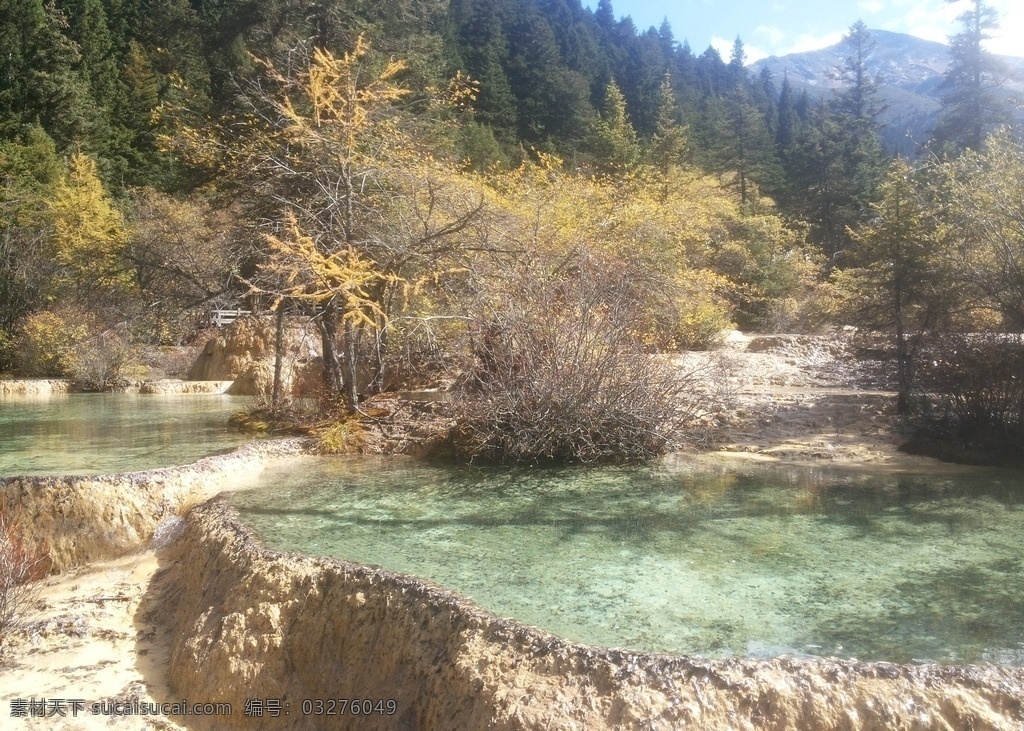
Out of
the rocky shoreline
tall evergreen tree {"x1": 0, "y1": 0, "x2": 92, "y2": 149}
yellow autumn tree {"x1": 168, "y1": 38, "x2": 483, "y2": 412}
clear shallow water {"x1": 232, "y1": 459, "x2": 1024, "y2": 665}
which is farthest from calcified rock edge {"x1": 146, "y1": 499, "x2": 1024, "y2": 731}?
tall evergreen tree {"x1": 0, "y1": 0, "x2": 92, "y2": 149}

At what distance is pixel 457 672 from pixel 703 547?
8.42ft

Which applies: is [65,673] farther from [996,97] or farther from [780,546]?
[996,97]

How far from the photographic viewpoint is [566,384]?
31.7ft

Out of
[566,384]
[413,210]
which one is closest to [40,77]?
[413,210]

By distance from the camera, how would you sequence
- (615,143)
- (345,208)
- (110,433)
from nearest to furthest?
1. (345,208)
2. (110,433)
3. (615,143)

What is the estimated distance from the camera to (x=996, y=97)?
1433 inches

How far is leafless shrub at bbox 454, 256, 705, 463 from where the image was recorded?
9695 millimetres

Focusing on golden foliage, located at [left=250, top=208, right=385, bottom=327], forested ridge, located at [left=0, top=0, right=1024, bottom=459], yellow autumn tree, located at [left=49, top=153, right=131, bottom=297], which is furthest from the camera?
yellow autumn tree, located at [left=49, top=153, right=131, bottom=297]

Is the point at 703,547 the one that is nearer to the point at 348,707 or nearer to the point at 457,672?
the point at 457,672

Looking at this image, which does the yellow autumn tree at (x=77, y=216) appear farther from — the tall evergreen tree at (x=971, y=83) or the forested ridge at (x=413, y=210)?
the tall evergreen tree at (x=971, y=83)

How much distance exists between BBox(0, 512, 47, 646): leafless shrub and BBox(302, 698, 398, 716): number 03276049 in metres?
2.50

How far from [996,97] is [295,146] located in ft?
116

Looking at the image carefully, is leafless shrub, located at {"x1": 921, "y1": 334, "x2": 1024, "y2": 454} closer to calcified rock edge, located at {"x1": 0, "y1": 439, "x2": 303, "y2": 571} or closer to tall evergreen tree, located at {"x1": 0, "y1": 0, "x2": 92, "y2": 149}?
calcified rock edge, located at {"x1": 0, "y1": 439, "x2": 303, "y2": 571}

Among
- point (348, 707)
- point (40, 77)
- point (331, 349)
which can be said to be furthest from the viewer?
point (40, 77)
